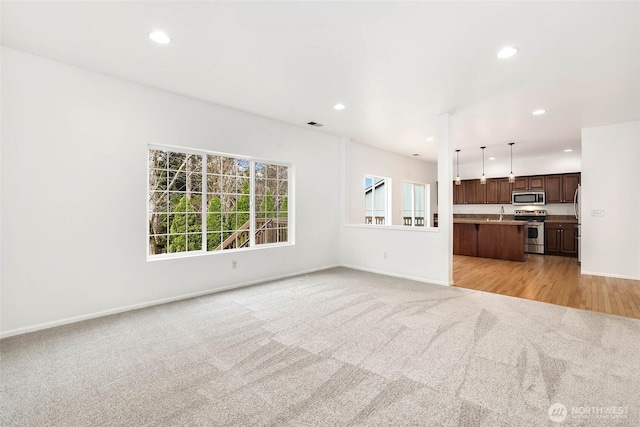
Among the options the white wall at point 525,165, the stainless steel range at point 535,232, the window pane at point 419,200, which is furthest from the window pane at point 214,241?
the stainless steel range at point 535,232

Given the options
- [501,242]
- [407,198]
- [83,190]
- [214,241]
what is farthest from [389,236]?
[83,190]

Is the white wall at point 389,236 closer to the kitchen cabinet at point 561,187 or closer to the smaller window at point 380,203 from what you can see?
the smaller window at point 380,203

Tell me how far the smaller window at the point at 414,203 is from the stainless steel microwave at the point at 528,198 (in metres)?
2.42

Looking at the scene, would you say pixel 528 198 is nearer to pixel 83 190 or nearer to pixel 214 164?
pixel 214 164

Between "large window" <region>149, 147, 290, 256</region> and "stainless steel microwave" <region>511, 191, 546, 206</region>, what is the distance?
6907 millimetres

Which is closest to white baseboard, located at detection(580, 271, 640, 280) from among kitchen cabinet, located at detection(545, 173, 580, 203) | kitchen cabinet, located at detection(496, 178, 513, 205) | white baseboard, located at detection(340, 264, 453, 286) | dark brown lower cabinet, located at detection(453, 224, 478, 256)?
dark brown lower cabinet, located at detection(453, 224, 478, 256)

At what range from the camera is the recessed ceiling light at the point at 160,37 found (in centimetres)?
258

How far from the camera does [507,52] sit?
284cm

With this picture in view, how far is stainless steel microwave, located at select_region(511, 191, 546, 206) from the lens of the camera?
8.02 metres

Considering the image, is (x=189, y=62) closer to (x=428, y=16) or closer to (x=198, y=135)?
(x=198, y=135)

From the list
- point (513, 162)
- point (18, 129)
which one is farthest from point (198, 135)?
point (513, 162)

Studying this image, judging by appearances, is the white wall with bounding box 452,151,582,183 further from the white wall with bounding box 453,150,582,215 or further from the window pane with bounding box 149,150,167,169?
the window pane with bounding box 149,150,167,169

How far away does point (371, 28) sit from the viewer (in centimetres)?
249

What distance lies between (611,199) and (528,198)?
10.3 ft
